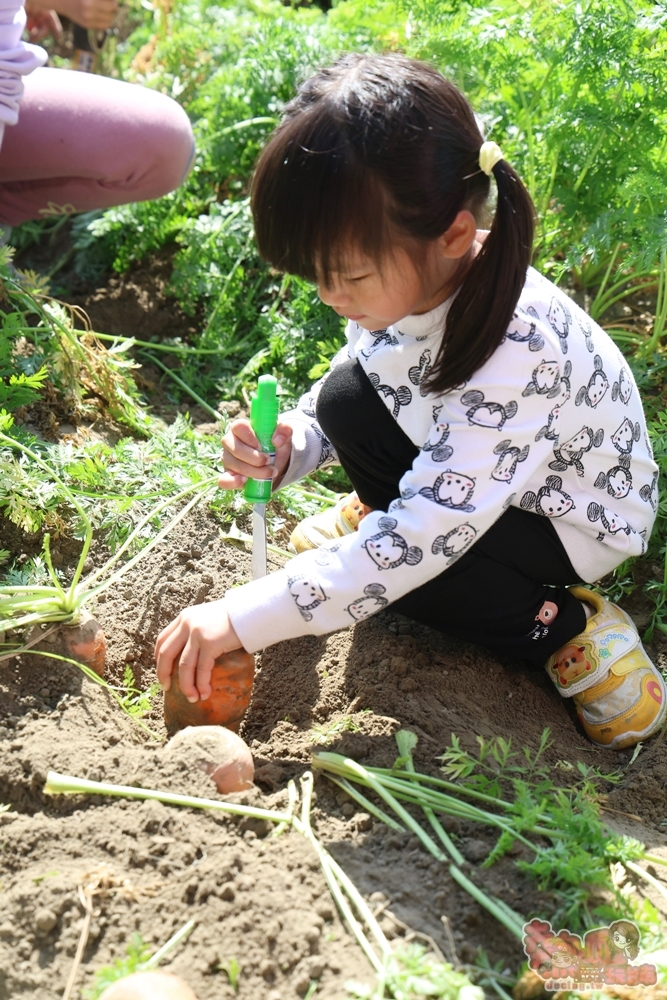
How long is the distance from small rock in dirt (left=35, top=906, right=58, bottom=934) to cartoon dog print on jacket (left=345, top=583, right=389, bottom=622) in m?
0.68

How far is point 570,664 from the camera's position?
2.08 metres

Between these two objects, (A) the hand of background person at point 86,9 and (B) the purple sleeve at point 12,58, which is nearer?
(B) the purple sleeve at point 12,58

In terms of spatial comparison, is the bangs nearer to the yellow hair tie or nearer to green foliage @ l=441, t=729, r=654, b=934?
the yellow hair tie

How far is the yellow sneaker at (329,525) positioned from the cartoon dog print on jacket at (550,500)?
0.43 meters

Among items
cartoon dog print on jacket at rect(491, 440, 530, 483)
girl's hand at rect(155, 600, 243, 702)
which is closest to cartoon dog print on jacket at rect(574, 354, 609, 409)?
cartoon dog print on jacket at rect(491, 440, 530, 483)

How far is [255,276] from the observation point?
3.38 metres

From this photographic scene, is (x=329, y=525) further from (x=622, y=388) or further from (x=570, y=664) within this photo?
(x=622, y=388)

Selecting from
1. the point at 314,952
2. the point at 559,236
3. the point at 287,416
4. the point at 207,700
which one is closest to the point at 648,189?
the point at 559,236

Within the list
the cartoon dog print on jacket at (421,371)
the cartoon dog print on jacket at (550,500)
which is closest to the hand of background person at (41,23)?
the cartoon dog print on jacket at (421,371)

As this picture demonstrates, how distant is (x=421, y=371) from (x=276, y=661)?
73 centimetres

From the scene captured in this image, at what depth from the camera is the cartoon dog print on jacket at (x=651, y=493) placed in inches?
82.1

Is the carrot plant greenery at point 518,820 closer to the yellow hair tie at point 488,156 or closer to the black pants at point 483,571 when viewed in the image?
the black pants at point 483,571

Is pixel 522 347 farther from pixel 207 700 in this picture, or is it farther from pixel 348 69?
pixel 207 700

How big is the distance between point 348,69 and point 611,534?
1.06 metres
